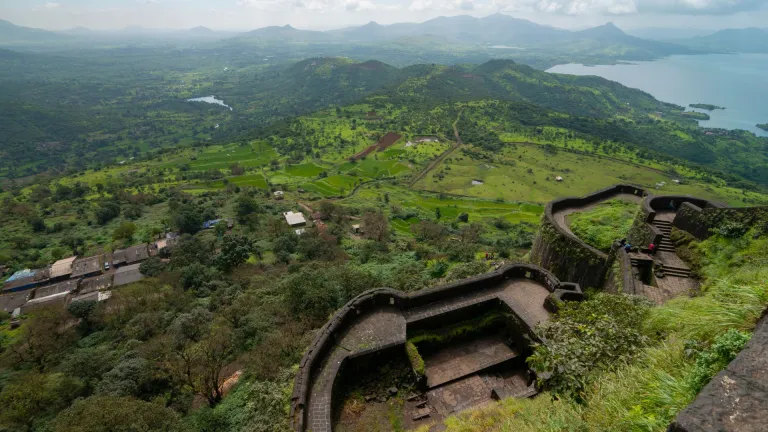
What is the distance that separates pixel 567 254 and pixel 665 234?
5.40 meters

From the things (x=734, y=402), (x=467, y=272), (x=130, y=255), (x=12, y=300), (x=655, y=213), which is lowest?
(x=12, y=300)

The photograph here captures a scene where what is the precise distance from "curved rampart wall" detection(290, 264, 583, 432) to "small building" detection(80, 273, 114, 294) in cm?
4638

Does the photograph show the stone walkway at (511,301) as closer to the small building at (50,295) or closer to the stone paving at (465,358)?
the stone paving at (465,358)

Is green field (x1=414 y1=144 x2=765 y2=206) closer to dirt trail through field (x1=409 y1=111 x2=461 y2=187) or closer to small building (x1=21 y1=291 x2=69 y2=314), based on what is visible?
dirt trail through field (x1=409 y1=111 x2=461 y2=187)

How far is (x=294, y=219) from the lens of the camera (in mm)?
63844

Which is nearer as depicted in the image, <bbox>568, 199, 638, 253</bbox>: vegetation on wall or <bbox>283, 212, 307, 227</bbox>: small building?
<bbox>568, 199, 638, 253</bbox>: vegetation on wall

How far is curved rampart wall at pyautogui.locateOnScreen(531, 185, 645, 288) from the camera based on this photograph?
20541 millimetres

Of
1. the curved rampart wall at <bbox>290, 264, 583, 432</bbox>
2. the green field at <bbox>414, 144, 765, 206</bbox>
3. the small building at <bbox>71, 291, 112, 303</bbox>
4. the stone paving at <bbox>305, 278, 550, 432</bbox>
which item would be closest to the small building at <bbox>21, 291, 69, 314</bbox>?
the small building at <bbox>71, 291, 112, 303</bbox>

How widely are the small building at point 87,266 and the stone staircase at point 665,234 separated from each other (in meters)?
66.9

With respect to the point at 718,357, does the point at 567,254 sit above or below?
below

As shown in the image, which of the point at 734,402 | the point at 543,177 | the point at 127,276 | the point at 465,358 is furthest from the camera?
the point at 543,177

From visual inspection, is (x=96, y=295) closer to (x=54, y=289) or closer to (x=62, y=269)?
(x=54, y=289)

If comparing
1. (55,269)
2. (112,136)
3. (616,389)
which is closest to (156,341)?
(616,389)

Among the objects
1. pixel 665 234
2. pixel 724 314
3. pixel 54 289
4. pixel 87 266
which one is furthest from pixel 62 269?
pixel 665 234
